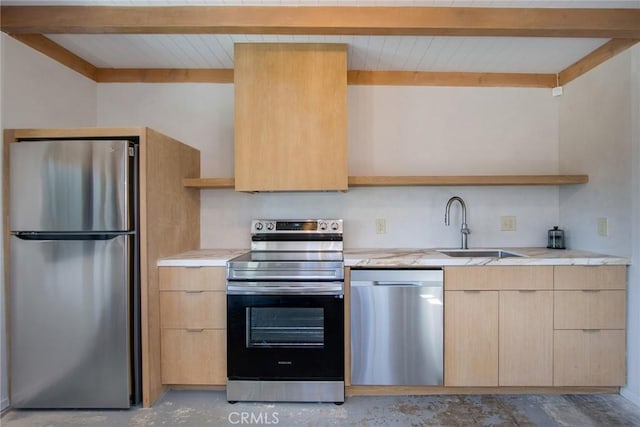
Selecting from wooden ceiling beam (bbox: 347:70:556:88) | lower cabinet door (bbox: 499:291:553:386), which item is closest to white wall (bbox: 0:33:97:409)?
wooden ceiling beam (bbox: 347:70:556:88)

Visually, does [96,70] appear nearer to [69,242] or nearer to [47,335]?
[69,242]

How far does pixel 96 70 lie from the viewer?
2629mm

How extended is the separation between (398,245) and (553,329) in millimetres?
1099

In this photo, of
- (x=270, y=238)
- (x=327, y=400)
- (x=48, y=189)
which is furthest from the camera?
(x=270, y=238)

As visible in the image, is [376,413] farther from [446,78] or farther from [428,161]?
[446,78]

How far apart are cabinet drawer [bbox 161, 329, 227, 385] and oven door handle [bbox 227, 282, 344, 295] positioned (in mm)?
324

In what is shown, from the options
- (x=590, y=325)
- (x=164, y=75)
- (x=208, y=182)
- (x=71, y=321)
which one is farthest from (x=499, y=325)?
(x=164, y=75)

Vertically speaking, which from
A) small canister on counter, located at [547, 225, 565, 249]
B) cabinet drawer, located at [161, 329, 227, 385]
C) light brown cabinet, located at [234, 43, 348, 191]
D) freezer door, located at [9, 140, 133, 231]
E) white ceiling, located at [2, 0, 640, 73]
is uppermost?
white ceiling, located at [2, 0, 640, 73]

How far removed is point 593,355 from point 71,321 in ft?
10.1

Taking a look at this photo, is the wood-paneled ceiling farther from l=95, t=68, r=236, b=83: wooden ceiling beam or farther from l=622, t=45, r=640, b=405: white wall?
l=95, t=68, r=236, b=83: wooden ceiling beam

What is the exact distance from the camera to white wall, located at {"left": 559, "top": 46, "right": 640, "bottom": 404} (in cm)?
198

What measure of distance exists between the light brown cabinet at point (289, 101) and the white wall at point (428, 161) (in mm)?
491

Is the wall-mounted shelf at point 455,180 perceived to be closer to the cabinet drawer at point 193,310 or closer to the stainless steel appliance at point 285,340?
the stainless steel appliance at point 285,340

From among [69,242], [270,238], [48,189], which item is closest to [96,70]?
[48,189]
